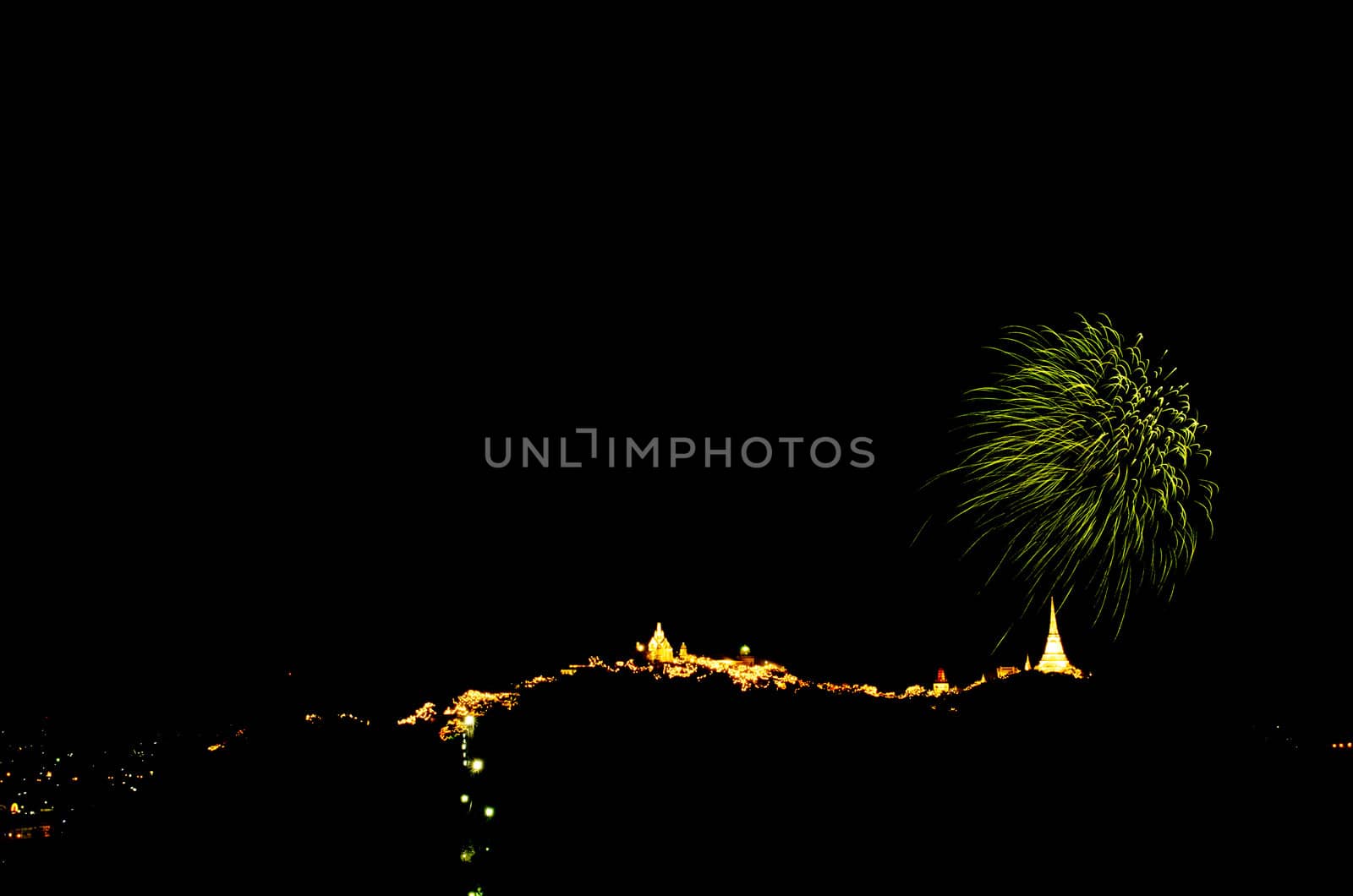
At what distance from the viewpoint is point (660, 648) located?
27.8 meters

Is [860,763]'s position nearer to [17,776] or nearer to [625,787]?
[625,787]

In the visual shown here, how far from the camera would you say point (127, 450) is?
16.7 m

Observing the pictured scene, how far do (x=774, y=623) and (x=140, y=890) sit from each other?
58.7 feet

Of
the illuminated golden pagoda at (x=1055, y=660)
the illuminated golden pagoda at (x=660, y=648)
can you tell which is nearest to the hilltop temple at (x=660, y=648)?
the illuminated golden pagoda at (x=660, y=648)

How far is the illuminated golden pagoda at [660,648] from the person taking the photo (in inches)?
1077

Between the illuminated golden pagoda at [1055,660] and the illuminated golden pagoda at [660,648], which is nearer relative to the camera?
the illuminated golden pagoda at [1055,660]

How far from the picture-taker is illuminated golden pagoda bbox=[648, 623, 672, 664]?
27344 millimetres

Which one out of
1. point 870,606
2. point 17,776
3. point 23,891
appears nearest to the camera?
point 23,891

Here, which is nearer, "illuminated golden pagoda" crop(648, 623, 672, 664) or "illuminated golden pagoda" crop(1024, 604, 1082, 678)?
"illuminated golden pagoda" crop(1024, 604, 1082, 678)

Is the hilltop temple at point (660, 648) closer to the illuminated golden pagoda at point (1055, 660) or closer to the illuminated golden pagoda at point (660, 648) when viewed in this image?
the illuminated golden pagoda at point (660, 648)

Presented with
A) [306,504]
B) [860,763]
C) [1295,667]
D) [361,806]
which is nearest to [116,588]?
[306,504]

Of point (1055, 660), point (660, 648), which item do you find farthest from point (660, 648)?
point (1055, 660)

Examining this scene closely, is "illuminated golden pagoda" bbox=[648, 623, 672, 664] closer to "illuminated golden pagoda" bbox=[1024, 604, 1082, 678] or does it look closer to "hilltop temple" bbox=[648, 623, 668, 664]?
"hilltop temple" bbox=[648, 623, 668, 664]

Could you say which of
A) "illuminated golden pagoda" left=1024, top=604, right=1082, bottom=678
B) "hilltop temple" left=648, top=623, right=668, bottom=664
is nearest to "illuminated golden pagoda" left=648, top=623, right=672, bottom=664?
"hilltop temple" left=648, top=623, right=668, bottom=664
